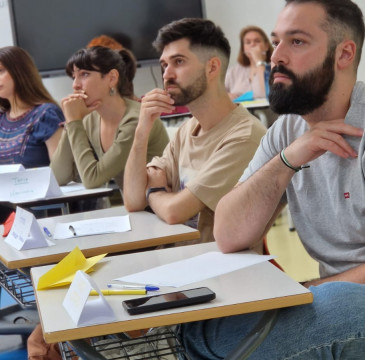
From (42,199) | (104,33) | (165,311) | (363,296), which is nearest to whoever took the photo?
(165,311)

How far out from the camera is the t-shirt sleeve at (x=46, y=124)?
12.8 ft

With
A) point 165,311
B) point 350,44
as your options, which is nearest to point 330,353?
point 165,311

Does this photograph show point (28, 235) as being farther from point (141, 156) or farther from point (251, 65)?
point (251, 65)

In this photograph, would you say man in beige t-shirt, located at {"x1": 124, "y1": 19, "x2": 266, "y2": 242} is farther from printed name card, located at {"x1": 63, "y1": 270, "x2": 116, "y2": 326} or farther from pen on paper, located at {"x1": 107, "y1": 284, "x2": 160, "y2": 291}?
printed name card, located at {"x1": 63, "y1": 270, "x2": 116, "y2": 326}

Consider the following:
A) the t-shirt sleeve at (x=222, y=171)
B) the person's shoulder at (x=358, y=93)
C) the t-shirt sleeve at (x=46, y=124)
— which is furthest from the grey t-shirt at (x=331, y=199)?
the t-shirt sleeve at (x=46, y=124)

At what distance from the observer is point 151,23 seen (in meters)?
7.24

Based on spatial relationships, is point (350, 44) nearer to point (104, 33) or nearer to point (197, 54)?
point (197, 54)

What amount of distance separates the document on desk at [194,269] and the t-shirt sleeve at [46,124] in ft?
7.26

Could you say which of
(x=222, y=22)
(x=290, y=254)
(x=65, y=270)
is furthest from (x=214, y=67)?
(x=222, y=22)

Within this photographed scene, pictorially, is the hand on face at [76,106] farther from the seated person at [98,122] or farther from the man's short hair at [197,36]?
the man's short hair at [197,36]

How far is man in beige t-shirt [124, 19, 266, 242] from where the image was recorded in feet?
8.21

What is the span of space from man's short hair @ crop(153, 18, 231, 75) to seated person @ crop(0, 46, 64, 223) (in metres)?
1.26

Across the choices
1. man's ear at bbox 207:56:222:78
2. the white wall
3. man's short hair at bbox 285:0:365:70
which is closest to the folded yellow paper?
man's short hair at bbox 285:0:365:70

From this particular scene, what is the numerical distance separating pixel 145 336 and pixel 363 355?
1.53 ft
